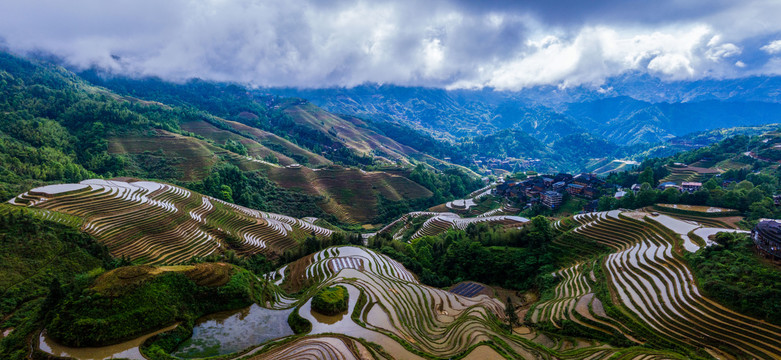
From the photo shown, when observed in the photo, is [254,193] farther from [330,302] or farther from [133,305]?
[133,305]

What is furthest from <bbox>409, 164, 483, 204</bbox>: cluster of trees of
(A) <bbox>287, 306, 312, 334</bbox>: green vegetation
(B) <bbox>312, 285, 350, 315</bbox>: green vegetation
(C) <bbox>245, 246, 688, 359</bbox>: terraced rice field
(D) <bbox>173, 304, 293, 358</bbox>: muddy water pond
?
(D) <bbox>173, 304, 293, 358</bbox>: muddy water pond

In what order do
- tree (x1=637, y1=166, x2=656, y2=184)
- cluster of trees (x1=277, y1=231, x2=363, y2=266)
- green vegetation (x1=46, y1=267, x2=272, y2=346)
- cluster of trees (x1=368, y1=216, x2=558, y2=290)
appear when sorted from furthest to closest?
tree (x1=637, y1=166, x2=656, y2=184), cluster of trees (x1=277, y1=231, x2=363, y2=266), cluster of trees (x1=368, y1=216, x2=558, y2=290), green vegetation (x1=46, y1=267, x2=272, y2=346)

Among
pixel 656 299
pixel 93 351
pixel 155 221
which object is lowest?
pixel 155 221

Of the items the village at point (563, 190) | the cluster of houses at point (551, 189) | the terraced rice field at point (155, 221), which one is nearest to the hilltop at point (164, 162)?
the terraced rice field at point (155, 221)

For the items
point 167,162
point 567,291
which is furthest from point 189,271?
point 167,162

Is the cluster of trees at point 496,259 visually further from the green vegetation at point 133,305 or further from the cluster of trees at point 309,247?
the green vegetation at point 133,305

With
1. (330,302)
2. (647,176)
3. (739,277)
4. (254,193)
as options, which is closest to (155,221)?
(330,302)

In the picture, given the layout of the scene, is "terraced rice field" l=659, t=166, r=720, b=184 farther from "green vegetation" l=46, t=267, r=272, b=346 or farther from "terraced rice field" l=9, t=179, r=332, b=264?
"green vegetation" l=46, t=267, r=272, b=346
